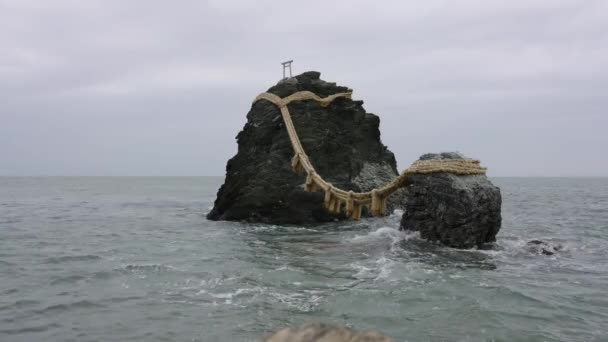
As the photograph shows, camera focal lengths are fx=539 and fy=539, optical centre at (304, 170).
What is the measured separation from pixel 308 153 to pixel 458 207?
8161 millimetres

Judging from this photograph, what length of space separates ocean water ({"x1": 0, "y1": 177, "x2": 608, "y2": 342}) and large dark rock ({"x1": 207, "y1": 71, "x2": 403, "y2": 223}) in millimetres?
2339

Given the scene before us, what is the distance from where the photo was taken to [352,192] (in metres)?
14.9

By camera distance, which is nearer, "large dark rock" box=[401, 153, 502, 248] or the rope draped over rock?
"large dark rock" box=[401, 153, 502, 248]

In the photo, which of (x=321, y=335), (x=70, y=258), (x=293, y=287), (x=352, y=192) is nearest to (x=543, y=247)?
(x=352, y=192)

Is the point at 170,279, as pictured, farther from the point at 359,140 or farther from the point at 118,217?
the point at 118,217

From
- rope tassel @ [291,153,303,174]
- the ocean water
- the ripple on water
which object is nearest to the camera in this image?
the ocean water

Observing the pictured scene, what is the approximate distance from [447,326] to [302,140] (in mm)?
13156

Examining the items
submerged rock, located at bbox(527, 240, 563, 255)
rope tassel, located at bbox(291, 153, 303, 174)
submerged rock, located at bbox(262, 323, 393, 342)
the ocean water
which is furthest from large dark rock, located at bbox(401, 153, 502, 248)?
submerged rock, located at bbox(262, 323, 393, 342)

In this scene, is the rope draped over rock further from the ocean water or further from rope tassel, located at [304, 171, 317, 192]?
the ocean water

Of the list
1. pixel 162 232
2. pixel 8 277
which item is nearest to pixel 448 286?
pixel 8 277

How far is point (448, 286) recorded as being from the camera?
9.45 meters

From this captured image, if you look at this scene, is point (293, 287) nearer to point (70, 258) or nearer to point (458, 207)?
point (458, 207)

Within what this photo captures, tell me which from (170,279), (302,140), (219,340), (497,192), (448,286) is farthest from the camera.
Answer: (302,140)

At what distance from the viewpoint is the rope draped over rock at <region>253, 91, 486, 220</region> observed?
1307 cm
